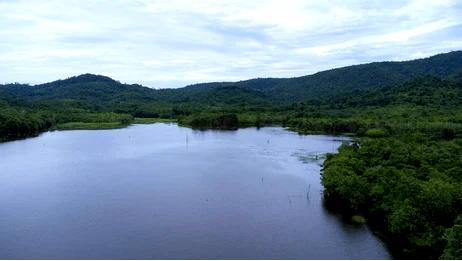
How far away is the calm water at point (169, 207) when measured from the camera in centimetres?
2642

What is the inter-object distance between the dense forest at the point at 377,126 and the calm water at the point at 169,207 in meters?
2.42

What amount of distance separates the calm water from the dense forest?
242 cm

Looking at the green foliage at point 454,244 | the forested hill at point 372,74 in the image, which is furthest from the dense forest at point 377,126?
the forested hill at point 372,74

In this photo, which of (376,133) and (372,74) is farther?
(372,74)

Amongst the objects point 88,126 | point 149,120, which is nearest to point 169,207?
point 88,126

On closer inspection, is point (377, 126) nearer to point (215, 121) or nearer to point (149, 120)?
point (215, 121)

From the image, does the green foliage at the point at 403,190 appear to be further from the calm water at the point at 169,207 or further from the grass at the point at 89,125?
the grass at the point at 89,125

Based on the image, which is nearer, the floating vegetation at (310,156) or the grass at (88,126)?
the floating vegetation at (310,156)

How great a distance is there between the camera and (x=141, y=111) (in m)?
132

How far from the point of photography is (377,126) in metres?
76.6

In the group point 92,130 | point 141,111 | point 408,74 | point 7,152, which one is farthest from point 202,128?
point 408,74

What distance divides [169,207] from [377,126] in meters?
51.2

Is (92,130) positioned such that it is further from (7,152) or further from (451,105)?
(451,105)

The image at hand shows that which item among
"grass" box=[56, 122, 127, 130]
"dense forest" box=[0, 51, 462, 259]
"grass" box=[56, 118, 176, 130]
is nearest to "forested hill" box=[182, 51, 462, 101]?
"dense forest" box=[0, 51, 462, 259]
